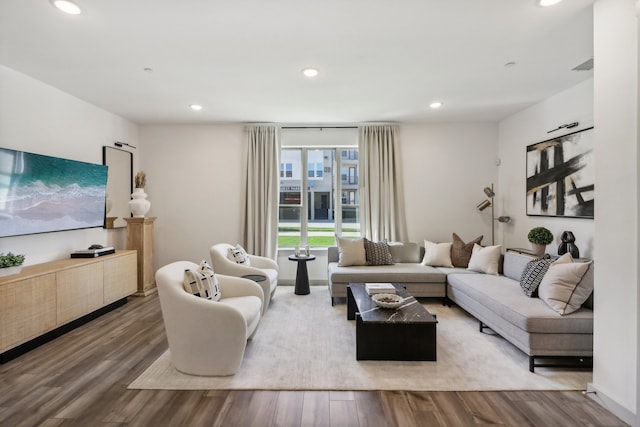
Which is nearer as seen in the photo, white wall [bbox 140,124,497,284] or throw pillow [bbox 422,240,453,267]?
throw pillow [bbox 422,240,453,267]

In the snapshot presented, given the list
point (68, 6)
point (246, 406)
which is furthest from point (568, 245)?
point (68, 6)

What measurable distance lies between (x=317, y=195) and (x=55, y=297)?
382 centimetres

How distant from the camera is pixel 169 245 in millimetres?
5605

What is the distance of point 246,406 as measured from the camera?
2197 millimetres

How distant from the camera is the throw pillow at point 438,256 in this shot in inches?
189

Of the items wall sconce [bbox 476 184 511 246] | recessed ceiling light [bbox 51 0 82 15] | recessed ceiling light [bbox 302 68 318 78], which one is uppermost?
recessed ceiling light [bbox 302 68 318 78]

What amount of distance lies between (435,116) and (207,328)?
14.7 feet

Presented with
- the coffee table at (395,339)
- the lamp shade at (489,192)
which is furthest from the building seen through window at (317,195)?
the coffee table at (395,339)

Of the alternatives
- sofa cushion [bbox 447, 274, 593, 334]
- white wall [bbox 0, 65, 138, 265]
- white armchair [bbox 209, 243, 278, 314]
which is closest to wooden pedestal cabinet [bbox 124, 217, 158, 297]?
white wall [bbox 0, 65, 138, 265]

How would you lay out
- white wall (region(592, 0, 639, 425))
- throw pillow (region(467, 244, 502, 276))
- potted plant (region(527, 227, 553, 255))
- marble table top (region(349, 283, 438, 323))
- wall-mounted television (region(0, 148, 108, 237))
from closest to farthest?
1. white wall (region(592, 0, 639, 425))
2. marble table top (region(349, 283, 438, 323))
3. wall-mounted television (region(0, 148, 108, 237))
4. potted plant (region(527, 227, 553, 255))
5. throw pillow (region(467, 244, 502, 276))

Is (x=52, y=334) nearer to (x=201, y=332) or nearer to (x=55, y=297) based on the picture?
(x=55, y=297)

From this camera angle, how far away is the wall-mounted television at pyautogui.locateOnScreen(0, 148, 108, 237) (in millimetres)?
3139

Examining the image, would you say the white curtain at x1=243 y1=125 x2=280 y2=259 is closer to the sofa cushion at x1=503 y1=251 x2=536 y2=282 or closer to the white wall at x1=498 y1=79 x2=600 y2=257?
the sofa cushion at x1=503 y1=251 x2=536 y2=282

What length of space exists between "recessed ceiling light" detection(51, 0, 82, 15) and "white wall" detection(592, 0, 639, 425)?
142 inches
